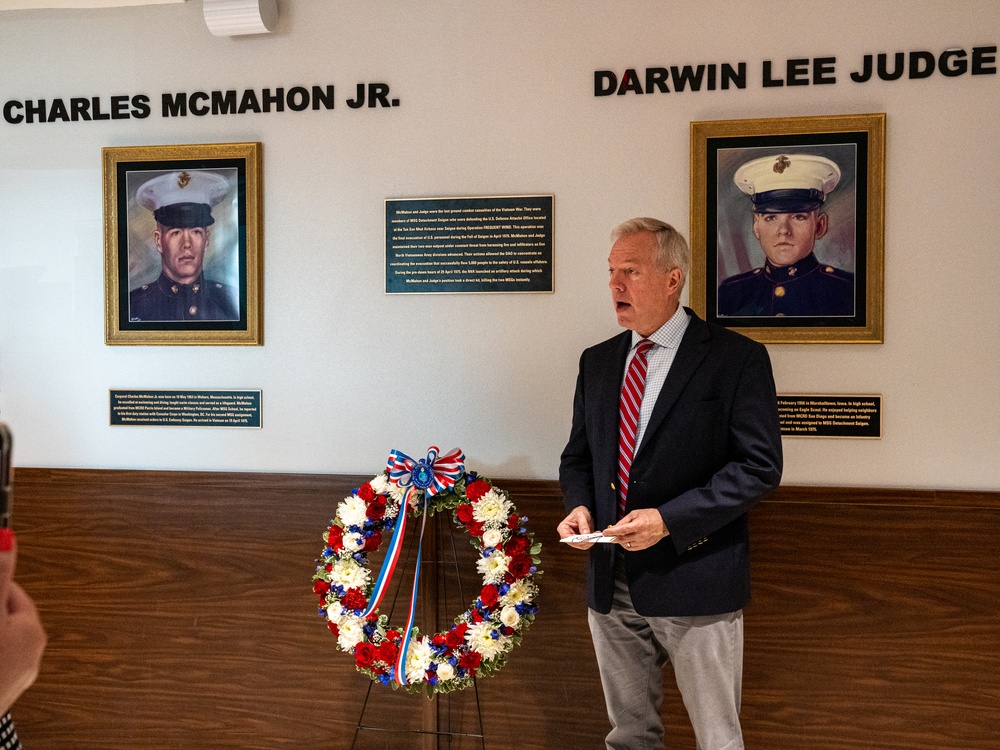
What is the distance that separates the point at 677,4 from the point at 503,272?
3.75ft

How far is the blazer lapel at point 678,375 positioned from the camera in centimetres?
246

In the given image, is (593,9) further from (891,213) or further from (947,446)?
(947,446)

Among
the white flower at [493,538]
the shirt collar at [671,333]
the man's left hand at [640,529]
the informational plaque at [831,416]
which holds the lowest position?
the white flower at [493,538]

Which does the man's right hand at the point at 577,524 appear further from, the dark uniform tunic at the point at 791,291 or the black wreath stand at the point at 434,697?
the dark uniform tunic at the point at 791,291

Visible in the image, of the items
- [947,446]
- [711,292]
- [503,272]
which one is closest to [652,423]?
[711,292]

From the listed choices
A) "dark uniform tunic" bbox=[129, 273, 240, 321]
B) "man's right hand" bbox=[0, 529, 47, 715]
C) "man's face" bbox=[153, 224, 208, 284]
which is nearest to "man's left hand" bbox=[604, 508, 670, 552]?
"man's right hand" bbox=[0, 529, 47, 715]

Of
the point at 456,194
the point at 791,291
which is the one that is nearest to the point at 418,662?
the point at 456,194

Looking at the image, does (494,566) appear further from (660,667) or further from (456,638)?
(660,667)

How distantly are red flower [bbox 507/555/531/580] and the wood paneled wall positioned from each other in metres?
0.29

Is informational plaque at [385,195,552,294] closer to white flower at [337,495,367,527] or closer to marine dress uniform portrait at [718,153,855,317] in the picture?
marine dress uniform portrait at [718,153,855,317]

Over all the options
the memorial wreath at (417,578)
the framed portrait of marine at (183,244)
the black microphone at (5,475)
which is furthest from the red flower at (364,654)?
the black microphone at (5,475)

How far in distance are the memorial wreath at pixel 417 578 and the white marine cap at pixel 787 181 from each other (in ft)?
4.55

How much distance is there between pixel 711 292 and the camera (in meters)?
3.04

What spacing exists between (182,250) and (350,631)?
5.38ft
